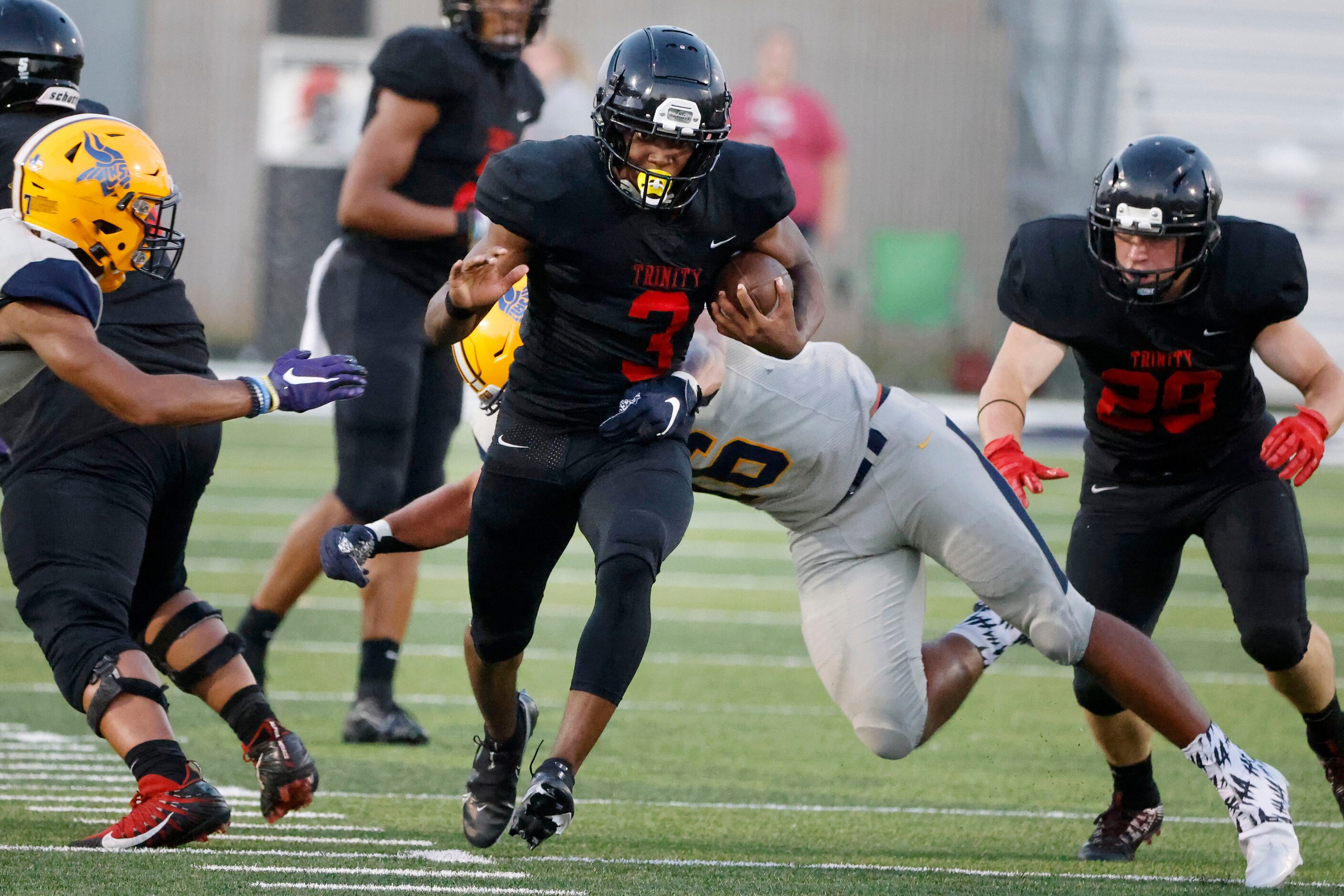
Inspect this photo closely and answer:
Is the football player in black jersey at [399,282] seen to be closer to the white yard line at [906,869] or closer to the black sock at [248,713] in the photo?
the black sock at [248,713]

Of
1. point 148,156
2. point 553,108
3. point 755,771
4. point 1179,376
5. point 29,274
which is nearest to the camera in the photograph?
point 29,274

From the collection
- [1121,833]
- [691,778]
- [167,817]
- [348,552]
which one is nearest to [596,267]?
[348,552]

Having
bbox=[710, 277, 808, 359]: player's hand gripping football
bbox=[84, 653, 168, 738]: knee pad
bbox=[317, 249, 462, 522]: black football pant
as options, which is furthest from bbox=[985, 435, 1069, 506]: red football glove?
bbox=[317, 249, 462, 522]: black football pant

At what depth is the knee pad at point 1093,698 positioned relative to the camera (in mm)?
3914

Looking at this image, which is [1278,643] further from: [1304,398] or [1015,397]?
[1015,397]

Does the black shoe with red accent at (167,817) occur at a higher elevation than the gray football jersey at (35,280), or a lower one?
lower

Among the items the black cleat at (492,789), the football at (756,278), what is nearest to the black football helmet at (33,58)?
the football at (756,278)

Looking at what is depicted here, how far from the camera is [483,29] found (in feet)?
16.9

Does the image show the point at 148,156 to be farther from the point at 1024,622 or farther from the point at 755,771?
the point at 755,771

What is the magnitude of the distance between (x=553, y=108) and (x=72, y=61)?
7.41 m

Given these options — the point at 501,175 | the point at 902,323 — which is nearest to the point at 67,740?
the point at 501,175

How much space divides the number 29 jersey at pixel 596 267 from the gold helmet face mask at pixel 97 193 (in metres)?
0.68

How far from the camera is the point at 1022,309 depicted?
12.8 feet

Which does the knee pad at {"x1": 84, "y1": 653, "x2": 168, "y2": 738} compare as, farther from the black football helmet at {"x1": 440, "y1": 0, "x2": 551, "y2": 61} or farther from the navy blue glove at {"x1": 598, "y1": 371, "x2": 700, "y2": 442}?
the black football helmet at {"x1": 440, "y1": 0, "x2": 551, "y2": 61}
